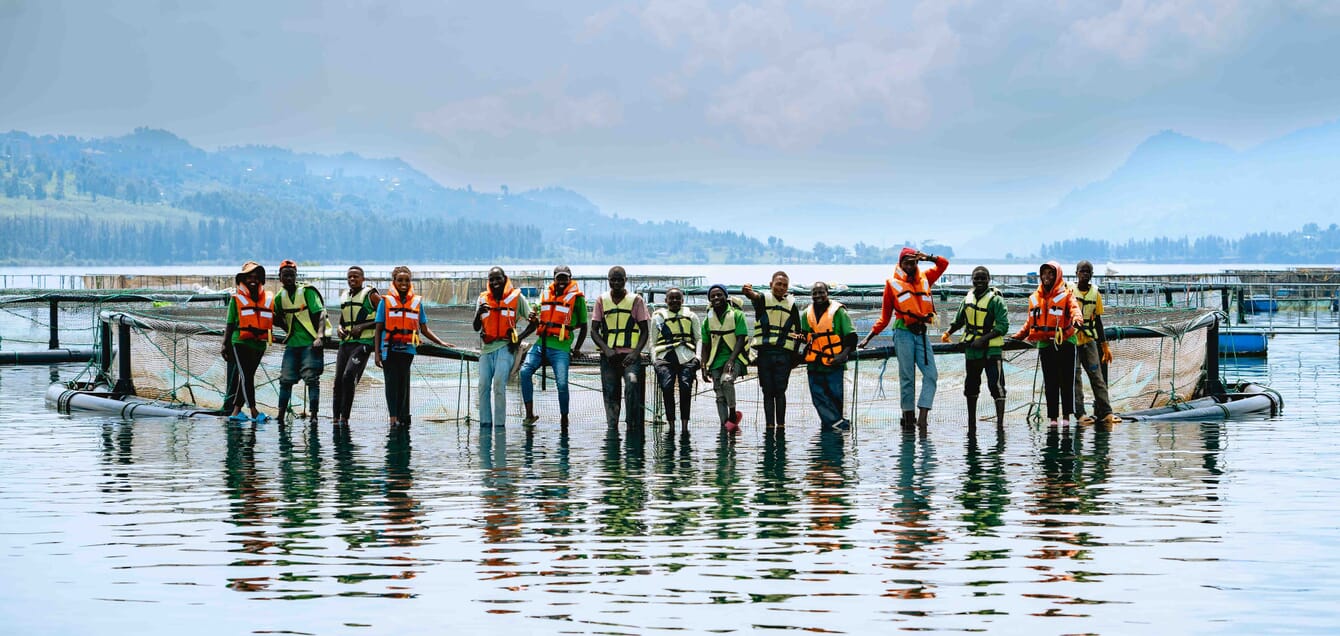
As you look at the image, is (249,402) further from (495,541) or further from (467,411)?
(495,541)

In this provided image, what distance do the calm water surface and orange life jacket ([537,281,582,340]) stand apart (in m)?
1.46

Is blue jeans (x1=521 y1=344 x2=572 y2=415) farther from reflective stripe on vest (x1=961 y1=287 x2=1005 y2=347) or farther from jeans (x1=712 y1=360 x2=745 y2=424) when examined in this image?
reflective stripe on vest (x1=961 y1=287 x2=1005 y2=347)

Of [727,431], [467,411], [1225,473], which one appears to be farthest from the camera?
[467,411]

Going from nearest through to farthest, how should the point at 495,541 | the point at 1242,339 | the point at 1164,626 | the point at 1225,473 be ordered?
the point at 1164,626 → the point at 495,541 → the point at 1225,473 → the point at 1242,339

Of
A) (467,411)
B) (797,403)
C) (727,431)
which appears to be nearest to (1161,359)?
(797,403)

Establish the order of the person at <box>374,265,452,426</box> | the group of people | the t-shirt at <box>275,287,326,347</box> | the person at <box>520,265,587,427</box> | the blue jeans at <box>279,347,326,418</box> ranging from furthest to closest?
the blue jeans at <box>279,347,326,418</box>
the t-shirt at <box>275,287,326,347</box>
the person at <box>374,265,452,426</box>
the person at <box>520,265,587,427</box>
the group of people

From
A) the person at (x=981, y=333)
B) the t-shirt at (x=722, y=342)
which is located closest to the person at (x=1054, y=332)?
the person at (x=981, y=333)

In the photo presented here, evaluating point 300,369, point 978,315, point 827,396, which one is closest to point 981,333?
point 978,315

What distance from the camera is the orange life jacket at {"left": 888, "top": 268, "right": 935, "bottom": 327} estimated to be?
754 inches

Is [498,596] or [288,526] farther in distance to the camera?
[288,526]

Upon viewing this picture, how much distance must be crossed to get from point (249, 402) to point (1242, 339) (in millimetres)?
30378

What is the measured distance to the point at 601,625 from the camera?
30.3 ft

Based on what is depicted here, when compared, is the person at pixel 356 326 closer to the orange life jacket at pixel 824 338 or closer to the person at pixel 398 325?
the person at pixel 398 325

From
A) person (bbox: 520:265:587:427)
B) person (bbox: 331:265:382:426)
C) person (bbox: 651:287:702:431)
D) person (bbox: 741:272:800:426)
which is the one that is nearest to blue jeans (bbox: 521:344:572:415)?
person (bbox: 520:265:587:427)
